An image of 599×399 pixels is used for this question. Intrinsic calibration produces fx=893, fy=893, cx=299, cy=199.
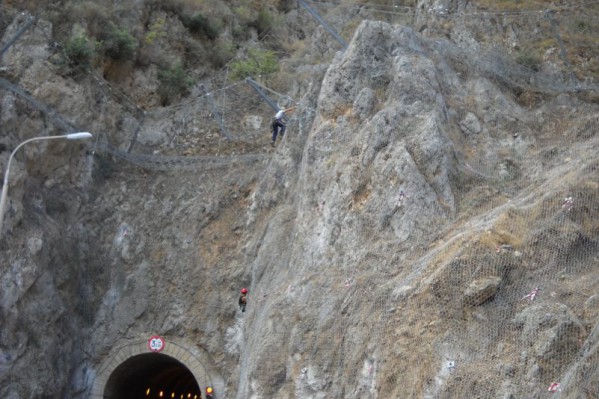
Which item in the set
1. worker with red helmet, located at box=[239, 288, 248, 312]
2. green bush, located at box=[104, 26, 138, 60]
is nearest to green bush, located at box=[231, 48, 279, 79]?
green bush, located at box=[104, 26, 138, 60]

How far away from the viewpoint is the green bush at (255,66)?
104 feet

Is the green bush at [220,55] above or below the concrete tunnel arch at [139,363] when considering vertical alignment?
above

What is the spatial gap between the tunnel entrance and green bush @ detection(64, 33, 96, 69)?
32.1 feet

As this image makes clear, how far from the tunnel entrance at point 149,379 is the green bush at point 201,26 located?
1283cm

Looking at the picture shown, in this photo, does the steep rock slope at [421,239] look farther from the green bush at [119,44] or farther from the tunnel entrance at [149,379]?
the green bush at [119,44]

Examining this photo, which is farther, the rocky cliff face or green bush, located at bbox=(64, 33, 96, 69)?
green bush, located at bbox=(64, 33, 96, 69)

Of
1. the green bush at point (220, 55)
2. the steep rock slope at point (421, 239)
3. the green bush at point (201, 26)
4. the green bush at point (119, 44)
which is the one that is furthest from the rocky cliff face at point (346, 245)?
the green bush at point (201, 26)

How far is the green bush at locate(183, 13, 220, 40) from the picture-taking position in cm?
3438

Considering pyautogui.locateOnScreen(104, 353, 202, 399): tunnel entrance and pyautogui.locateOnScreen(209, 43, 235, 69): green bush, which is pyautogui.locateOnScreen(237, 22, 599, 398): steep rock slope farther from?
pyautogui.locateOnScreen(209, 43, 235, 69): green bush

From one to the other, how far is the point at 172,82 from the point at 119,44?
2225 mm

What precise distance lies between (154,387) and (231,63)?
39.7 feet

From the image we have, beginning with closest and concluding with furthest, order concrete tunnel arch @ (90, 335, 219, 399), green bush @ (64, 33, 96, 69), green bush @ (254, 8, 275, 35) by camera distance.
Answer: concrete tunnel arch @ (90, 335, 219, 399) → green bush @ (64, 33, 96, 69) → green bush @ (254, 8, 275, 35)

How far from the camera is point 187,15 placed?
3447 centimetres

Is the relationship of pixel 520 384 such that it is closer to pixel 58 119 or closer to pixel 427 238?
pixel 427 238
